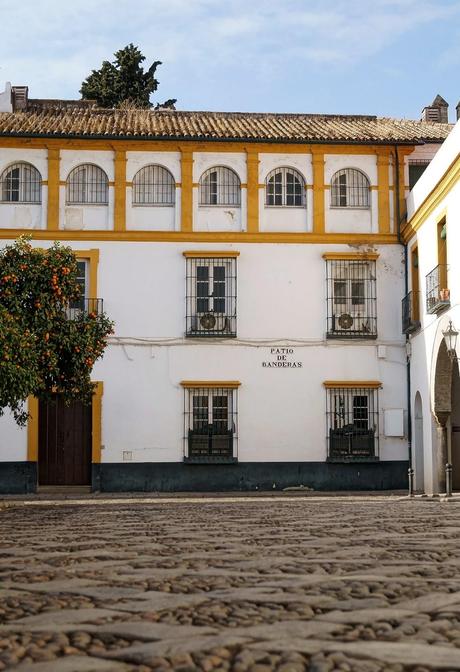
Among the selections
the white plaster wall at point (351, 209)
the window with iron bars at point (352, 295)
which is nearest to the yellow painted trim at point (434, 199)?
the white plaster wall at point (351, 209)

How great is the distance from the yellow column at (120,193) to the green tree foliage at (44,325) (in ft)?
17.5

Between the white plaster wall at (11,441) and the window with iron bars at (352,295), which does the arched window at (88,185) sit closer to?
the white plaster wall at (11,441)

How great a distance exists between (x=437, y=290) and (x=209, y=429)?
19.3 ft

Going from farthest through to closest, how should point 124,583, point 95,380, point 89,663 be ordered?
point 95,380, point 124,583, point 89,663

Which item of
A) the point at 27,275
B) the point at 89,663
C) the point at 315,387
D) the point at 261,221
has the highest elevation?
the point at 261,221

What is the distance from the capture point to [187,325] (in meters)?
23.5

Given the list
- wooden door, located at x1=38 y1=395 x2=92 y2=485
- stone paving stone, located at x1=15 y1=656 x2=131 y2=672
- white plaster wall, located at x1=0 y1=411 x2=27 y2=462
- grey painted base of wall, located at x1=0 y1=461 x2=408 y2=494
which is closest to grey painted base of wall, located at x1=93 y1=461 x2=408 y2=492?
grey painted base of wall, located at x1=0 y1=461 x2=408 y2=494

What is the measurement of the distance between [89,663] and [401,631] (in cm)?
156

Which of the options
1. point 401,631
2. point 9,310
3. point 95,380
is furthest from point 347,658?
point 95,380

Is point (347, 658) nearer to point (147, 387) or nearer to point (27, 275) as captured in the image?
point (27, 275)

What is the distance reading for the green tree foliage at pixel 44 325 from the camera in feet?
55.8

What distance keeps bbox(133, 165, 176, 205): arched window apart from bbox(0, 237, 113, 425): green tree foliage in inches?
228

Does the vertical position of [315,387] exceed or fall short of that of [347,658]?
it exceeds it

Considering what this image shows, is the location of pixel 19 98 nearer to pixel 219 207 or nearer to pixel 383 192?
pixel 219 207
